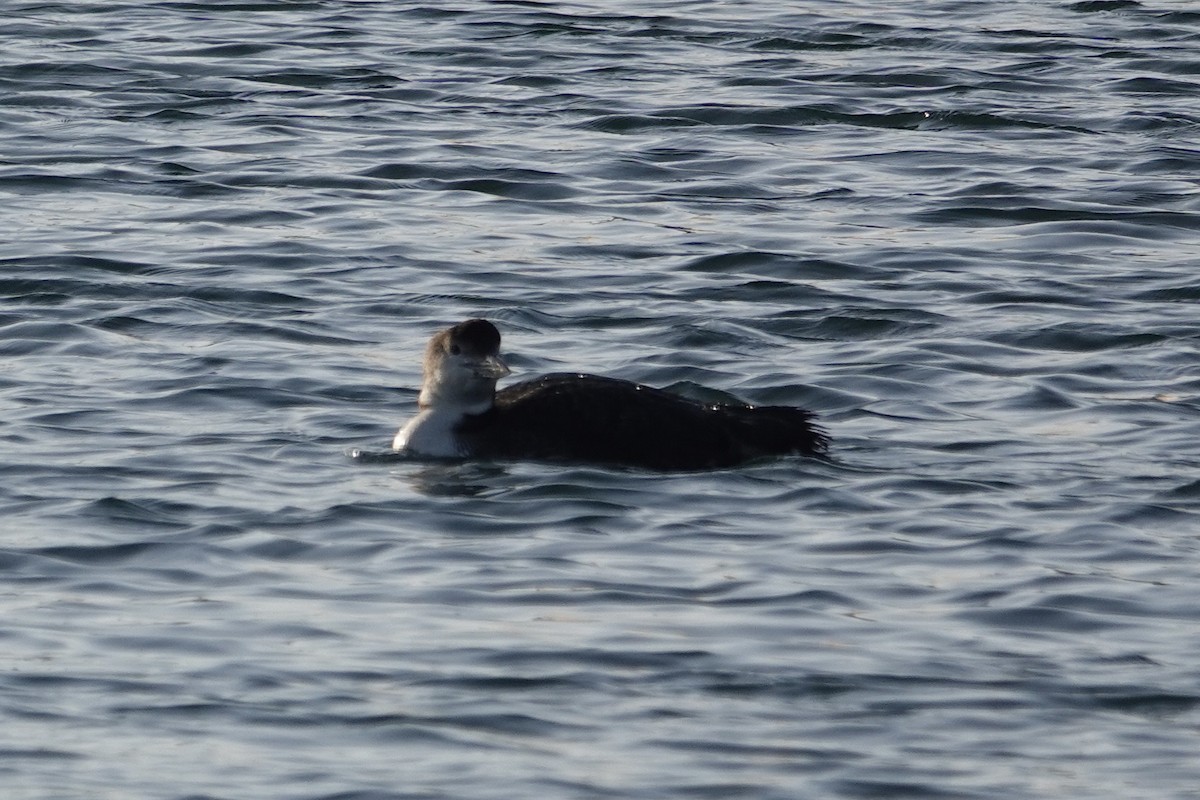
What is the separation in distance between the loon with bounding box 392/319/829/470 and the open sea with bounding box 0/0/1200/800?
0.14 m

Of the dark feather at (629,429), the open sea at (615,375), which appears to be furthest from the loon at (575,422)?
the open sea at (615,375)

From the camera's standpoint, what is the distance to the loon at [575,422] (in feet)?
32.7

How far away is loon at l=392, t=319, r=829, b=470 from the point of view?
9.96 m

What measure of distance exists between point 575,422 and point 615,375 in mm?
1629

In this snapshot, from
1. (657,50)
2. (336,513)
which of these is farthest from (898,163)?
(336,513)

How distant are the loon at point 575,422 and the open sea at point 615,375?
14 centimetres

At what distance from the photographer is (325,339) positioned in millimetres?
12102

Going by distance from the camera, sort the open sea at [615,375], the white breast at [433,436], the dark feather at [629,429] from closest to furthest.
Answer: the open sea at [615,375] → the dark feather at [629,429] → the white breast at [433,436]

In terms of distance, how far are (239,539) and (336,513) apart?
19.2 inches

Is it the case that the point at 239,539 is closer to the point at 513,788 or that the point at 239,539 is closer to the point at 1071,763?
the point at 513,788

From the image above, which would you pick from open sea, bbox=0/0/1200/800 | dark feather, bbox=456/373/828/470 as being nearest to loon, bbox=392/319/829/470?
dark feather, bbox=456/373/828/470

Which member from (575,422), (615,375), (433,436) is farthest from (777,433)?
(615,375)

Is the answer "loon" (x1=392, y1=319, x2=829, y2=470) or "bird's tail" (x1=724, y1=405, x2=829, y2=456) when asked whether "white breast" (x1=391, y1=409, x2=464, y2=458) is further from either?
"bird's tail" (x1=724, y1=405, x2=829, y2=456)

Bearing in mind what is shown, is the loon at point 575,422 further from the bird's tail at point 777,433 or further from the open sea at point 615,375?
the open sea at point 615,375
